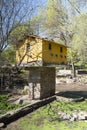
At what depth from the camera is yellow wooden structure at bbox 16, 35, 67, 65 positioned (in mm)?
21859

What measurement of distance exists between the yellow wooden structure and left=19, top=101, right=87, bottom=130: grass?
14.8ft

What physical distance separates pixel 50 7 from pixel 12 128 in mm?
30542

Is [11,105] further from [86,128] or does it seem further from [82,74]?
[82,74]

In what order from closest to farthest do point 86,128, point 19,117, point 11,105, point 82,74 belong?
point 86,128 < point 19,117 < point 11,105 < point 82,74

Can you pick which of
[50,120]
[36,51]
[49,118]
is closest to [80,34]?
[36,51]

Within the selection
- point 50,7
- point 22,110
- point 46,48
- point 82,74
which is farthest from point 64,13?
point 22,110

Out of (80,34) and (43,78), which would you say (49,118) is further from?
(80,34)

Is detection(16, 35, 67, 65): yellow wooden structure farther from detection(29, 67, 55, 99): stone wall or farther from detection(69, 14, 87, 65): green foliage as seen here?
detection(69, 14, 87, 65): green foliage

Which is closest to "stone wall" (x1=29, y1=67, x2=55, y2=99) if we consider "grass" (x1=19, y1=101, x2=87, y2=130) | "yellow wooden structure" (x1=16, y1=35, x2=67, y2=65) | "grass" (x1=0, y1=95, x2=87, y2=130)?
"yellow wooden structure" (x1=16, y1=35, x2=67, y2=65)

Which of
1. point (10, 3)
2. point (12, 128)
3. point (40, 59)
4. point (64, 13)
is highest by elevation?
point (64, 13)

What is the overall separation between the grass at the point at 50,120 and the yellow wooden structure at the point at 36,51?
Result: 450 centimetres

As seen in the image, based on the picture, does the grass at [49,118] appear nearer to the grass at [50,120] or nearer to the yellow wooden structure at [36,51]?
the grass at [50,120]

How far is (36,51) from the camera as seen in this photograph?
72.5 feet

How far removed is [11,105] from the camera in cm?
1977
